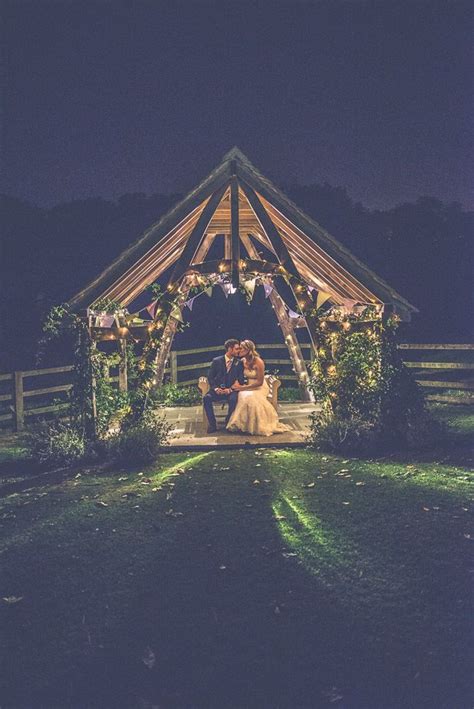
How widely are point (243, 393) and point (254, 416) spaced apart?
47cm

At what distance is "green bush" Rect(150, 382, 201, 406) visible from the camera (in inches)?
568

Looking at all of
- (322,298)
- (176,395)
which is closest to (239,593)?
(322,298)

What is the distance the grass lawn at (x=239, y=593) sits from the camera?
143 inches

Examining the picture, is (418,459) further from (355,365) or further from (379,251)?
(379,251)

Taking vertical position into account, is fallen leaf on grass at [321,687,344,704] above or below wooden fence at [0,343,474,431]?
below

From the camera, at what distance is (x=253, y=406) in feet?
34.8

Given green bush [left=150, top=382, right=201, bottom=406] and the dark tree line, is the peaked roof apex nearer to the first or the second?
green bush [left=150, top=382, right=201, bottom=406]

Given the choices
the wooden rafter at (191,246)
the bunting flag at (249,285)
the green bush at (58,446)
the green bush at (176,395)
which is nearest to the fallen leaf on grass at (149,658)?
the green bush at (58,446)

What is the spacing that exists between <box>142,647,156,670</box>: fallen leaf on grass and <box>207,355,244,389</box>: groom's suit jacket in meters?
7.38

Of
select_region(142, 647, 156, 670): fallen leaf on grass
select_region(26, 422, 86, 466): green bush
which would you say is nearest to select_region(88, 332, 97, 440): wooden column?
select_region(26, 422, 86, 466): green bush

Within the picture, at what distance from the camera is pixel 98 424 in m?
9.50

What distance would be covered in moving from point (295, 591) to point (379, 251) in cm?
3005

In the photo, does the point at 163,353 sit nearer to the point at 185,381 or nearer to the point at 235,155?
the point at 185,381

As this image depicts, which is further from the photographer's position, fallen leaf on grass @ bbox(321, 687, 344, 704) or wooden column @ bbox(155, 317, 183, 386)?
wooden column @ bbox(155, 317, 183, 386)
